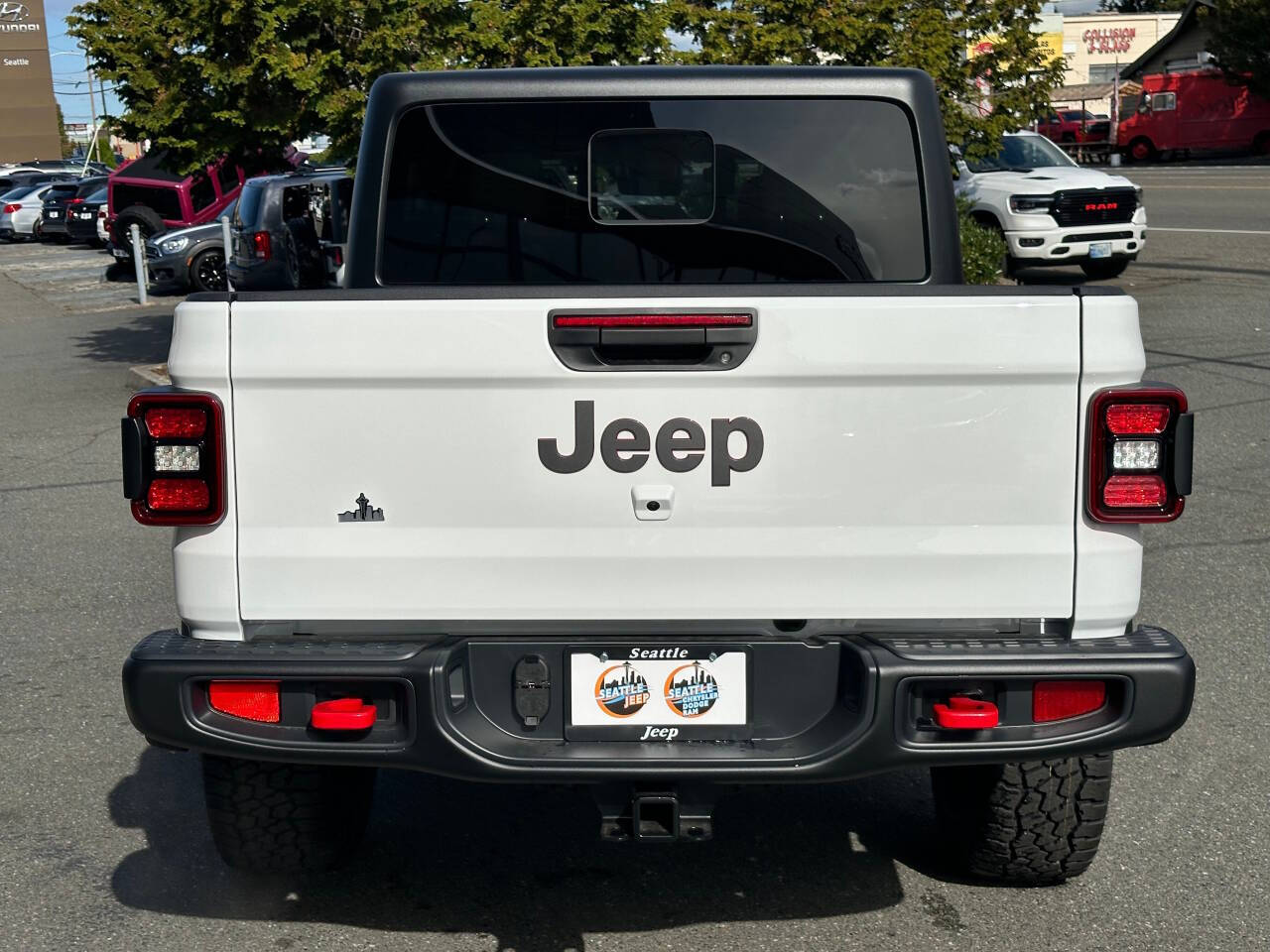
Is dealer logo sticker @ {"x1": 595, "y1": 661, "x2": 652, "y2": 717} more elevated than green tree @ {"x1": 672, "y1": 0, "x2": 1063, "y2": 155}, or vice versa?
green tree @ {"x1": 672, "y1": 0, "x2": 1063, "y2": 155}

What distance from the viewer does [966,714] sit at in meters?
3.30

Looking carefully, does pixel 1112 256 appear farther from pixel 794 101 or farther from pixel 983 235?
pixel 794 101

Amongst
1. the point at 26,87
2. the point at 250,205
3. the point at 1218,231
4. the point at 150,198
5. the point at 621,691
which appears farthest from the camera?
the point at 26,87

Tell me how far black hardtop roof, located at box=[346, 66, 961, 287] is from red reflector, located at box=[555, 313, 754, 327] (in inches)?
48.2

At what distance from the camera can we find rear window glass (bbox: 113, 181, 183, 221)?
26.5 meters

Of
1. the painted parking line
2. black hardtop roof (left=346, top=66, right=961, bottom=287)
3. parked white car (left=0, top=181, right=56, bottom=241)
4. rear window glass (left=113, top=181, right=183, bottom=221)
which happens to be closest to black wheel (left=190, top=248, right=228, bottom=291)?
rear window glass (left=113, top=181, right=183, bottom=221)

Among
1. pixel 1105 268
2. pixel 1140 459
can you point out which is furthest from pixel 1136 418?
pixel 1105 268

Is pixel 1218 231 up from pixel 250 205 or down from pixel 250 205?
down

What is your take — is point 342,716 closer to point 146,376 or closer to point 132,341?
point 146,376

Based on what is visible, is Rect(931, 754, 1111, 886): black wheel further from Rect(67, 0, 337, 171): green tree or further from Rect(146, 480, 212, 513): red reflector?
Rect(67, 0, 337, 171): green tree

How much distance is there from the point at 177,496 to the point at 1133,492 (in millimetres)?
2050

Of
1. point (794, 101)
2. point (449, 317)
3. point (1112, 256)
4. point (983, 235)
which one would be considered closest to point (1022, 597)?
point (449, 317)

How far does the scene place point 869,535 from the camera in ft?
11.0

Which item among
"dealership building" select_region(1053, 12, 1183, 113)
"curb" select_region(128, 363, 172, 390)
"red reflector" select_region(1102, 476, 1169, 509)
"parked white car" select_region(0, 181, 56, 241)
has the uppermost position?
"dealership building" select_region(1053, 12, 1183, 113)
